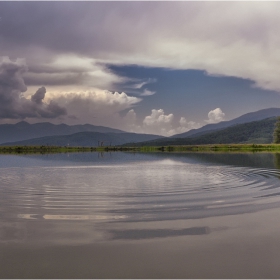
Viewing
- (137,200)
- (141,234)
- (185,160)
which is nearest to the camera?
(141,234)

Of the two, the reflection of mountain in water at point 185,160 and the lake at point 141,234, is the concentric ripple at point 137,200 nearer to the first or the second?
the lake at point 141,234

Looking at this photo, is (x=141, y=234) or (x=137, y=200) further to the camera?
(x=137, y=200)

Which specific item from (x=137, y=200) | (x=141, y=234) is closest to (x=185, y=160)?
(x=137, y=200)

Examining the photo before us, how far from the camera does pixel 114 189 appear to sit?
25.8m

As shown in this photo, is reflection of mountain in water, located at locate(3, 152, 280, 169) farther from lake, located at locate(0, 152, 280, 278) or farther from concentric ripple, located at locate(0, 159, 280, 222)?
lake, located at locate(0, 152, 280, 278)

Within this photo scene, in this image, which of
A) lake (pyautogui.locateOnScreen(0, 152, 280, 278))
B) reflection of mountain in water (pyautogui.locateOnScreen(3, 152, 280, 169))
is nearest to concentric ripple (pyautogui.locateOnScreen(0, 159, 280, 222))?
lake (pyautogui.locateOnScreen(0, 152, 280, 278))

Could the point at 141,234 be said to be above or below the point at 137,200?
below

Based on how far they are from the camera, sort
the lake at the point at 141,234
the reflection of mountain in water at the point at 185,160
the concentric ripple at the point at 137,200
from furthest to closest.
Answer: the reflection of mountain in water at the point at 185,160
the concentric ripple at the point at 137,200
the lake at the point at 141,234

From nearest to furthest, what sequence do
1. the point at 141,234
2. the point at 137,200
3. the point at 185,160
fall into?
the point at 141,234 → the point at 137,200 → the point at 185,160

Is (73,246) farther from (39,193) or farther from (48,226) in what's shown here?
(39,193)

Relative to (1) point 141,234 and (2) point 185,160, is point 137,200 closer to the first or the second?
(1) point 141,234

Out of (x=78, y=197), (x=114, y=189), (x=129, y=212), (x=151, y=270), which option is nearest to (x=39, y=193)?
(x=78, y=197)

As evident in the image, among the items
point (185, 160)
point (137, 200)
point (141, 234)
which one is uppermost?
point (185, 160)

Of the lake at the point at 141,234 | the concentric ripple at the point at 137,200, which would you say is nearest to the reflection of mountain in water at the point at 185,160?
the concentric ripple at the point at 137,200
